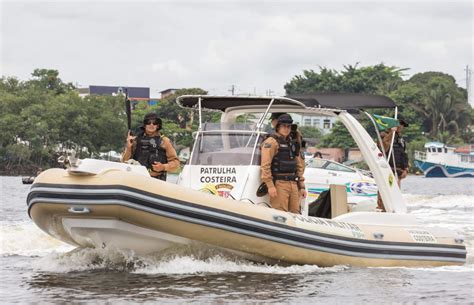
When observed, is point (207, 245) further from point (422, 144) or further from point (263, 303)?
point (422, 144)

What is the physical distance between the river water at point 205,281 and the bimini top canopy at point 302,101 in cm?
205

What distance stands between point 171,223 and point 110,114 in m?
64.5

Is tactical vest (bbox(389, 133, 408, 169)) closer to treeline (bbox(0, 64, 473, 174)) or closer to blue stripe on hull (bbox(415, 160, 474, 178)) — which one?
treeline (bbox(0, 64, 473, 174))

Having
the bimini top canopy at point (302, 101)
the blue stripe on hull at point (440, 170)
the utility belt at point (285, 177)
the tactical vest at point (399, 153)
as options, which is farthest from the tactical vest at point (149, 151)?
the blue stripe on hull at point (440, 170)

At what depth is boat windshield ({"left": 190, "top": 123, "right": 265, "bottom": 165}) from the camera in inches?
493

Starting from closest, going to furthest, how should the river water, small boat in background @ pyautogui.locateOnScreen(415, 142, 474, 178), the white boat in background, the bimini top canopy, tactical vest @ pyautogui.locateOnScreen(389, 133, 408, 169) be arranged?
the river water < the bimini top canopy < tactical vest @ pyautogui.locateOnScreen(389, 133, 408, 169) < the white boat in background < small boat in background @ pyautogui.locateOnScreen(415, 142, 474, 178)

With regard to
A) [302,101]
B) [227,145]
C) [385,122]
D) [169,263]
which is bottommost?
[169,263]

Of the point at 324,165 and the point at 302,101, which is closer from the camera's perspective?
the point at 302,101

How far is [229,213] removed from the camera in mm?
11336

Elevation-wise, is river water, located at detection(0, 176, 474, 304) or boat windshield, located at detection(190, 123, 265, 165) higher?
A: boat windshield, located at detection(190, 123, 265, 165)

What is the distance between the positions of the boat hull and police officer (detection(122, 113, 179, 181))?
5.80 feet

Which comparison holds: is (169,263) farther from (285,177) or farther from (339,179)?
(339,179)

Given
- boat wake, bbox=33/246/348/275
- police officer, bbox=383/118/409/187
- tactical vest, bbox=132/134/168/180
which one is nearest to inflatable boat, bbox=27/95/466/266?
boat wake, bbox=33/246/348/275

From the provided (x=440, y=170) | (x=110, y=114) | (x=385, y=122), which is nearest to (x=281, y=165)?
(x=385, y=122)
